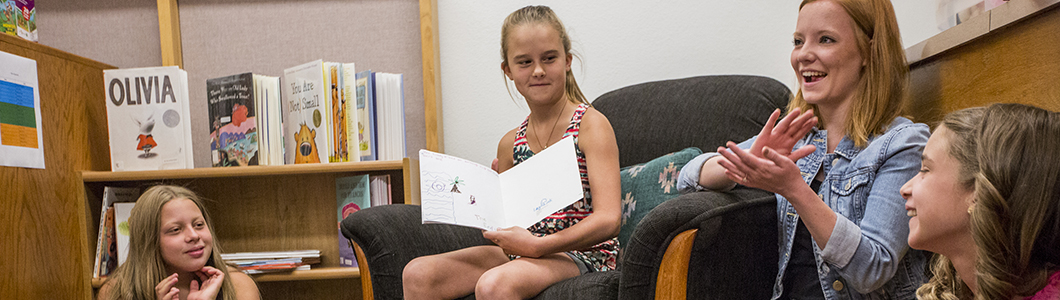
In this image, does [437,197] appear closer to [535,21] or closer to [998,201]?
[535,21]

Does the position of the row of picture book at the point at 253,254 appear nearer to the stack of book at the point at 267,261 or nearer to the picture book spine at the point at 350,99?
the stack of book at the point at 267,261

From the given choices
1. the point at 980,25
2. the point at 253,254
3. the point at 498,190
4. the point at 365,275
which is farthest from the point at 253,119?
the point at 980,25

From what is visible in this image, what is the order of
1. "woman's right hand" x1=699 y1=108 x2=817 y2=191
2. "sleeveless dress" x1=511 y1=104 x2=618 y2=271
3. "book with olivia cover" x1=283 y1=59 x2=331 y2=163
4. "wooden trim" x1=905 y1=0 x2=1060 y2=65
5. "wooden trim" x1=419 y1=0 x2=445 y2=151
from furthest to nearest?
"wooden trim" x1=419 y1=0 x2=445 y2=151, "book with olivia cover" x1=283 y1=59 x2=331 y2=163, "sleeveless dress" x1=511 y1=104 x2=618 y2=271, "woman's right hand" x1=699 y1=108 x2=817 y2=191, "wooden trim" x1=905 y1=0 x2=1060 y2=65

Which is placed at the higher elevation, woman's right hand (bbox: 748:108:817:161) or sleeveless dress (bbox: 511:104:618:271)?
woman's right hand (bbox: 748:108:817:161)

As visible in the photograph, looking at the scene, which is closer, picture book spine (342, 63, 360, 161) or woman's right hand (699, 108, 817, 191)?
woman's right hand (699, 108, 817, 191)

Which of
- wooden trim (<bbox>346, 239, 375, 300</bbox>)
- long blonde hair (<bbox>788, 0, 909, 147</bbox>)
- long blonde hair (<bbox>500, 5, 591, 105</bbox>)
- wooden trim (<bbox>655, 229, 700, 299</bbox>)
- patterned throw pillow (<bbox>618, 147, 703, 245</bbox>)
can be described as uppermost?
long blonde hair (<bbox>500, 5, 591, 105</bbox>)

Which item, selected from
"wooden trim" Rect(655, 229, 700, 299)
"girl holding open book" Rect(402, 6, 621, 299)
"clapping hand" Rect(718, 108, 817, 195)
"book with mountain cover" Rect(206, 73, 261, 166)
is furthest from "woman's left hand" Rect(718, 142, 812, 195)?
"book with mountain cover" Rect(206, 73, 261, 166)

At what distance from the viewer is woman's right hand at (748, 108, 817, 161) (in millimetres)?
975

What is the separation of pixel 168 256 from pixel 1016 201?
1678 millimetres

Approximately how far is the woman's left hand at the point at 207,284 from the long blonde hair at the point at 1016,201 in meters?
1.54

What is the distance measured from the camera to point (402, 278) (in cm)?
126

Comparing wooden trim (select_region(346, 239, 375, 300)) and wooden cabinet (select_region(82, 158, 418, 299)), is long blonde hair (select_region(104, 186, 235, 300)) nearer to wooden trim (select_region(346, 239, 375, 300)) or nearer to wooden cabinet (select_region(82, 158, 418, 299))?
wooden cabinet (select_region(82, 158, 418, 299))

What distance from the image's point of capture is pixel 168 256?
1579 millimetres

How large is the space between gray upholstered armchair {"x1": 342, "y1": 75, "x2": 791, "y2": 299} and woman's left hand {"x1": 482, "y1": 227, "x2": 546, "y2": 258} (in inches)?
3.8
